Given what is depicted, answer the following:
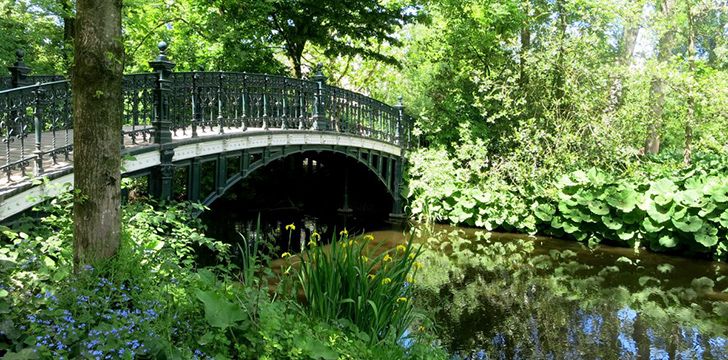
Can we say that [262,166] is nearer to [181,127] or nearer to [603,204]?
[181,127]

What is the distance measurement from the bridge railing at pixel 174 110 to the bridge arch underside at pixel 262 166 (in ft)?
1.30

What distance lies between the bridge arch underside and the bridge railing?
0.40 meters

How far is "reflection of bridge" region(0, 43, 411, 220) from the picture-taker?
16.5ft

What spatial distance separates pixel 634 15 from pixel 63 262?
13.7 m

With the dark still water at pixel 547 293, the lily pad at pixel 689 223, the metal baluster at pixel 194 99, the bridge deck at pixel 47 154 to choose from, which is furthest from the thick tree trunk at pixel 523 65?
the metal baluster at pixel 194 99

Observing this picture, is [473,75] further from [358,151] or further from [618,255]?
[618,255]

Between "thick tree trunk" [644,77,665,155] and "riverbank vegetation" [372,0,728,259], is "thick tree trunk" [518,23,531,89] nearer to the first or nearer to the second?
"riverbank vegetation" [372,0,728,259]

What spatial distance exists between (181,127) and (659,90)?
1423 centimetres

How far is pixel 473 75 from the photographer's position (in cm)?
1543

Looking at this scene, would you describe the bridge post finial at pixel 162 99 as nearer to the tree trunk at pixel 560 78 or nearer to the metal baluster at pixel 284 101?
the metal baluster at pixel 284 101

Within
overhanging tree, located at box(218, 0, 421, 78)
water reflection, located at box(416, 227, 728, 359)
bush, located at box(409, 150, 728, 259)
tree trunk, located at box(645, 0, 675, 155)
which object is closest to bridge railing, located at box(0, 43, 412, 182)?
overhanging tree, located at box(218, 0, 421, 78)

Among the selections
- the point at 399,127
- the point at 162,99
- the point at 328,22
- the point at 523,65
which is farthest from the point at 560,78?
the point at 162,99

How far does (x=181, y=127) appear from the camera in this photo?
7.75 meters

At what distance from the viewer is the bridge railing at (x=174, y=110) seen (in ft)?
16.9
